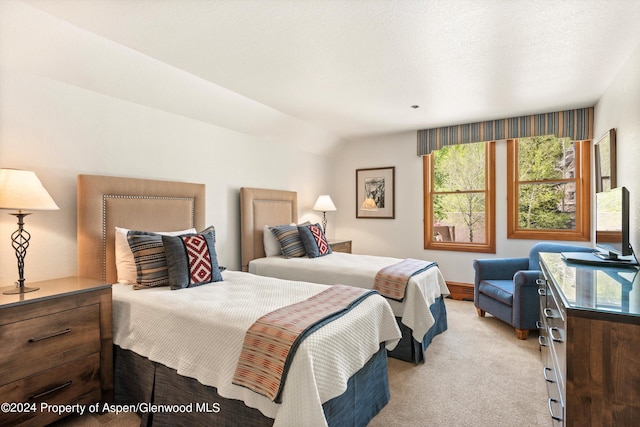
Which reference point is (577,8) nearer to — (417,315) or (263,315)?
(417,315)

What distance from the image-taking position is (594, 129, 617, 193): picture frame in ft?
9.78

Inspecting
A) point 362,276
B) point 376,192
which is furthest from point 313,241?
point 376,192

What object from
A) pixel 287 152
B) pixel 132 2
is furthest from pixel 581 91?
pixel 132 2

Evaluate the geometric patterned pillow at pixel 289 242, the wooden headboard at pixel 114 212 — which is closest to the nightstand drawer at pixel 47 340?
the wooden headboard at pixel 114 212

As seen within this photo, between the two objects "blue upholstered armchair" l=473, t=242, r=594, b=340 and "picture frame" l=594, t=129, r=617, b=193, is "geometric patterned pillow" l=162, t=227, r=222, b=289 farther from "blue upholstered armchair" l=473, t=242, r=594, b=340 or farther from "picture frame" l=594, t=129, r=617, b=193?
"picture frame" l=594, t=129, r=617, b=193

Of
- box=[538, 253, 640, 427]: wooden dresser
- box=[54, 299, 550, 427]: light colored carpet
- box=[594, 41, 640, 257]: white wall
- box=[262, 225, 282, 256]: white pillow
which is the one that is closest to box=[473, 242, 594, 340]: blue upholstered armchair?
box=[54, 299, 550, 427]: light colored carpet

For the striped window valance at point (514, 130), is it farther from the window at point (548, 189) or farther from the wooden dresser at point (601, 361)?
the wooden dresser at point (601, 361)

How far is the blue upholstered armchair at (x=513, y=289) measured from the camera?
10.6 ft

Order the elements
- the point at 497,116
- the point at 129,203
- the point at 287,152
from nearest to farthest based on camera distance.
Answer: the point at 129,203
the point at 497,116
the point at 287,152

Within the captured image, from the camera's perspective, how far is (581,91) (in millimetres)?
3385

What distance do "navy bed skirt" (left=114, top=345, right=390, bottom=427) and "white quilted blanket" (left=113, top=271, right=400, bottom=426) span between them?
8 cm

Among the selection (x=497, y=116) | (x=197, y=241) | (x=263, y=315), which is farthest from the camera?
(x=497, y=116)

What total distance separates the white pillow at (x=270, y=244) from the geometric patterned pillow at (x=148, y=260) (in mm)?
1647

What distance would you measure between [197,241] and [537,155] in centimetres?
431
